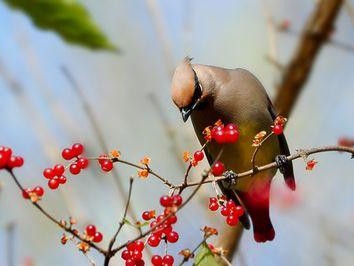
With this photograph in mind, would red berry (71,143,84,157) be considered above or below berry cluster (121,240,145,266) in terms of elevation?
above

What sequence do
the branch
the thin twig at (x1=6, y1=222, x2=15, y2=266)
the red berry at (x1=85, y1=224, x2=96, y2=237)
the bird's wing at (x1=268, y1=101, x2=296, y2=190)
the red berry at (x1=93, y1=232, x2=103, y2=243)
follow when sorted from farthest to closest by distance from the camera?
the branch
the bird's wing at (x1=268, y1=101, x2=296, y2=190)
the thin twig at (x1=6, y1=222, x2=15, y2=266)
the red berry at (x1=93, y1=232, x2=103, y2=243)
the red berry at (x1=85, y1=224, x2=96, y2=237)

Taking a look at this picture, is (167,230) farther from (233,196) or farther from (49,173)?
(233,196)

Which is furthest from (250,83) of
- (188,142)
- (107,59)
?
(107,59)

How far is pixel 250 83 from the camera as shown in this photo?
3.95 meters

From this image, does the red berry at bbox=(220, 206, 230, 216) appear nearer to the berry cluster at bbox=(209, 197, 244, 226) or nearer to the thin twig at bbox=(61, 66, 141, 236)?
the berry cluster at bbox=(209, 197, 244, 226)

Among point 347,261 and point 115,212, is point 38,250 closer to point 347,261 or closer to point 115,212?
point 115,212

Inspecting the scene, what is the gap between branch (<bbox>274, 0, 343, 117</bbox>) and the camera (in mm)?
4098

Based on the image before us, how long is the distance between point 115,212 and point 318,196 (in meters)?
1.51

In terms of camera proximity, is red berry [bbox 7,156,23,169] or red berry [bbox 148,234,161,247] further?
red berry [bbox 148,234,161,247]

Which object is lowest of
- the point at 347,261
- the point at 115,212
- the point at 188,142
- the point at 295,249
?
the point at 347,261

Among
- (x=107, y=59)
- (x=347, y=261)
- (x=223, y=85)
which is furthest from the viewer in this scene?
(x=107, y=59)

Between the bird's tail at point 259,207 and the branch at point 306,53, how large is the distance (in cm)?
43

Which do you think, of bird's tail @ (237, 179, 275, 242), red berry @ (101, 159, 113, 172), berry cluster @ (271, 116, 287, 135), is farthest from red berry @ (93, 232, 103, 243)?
bird's tail @ (237, 179, 275, 242)

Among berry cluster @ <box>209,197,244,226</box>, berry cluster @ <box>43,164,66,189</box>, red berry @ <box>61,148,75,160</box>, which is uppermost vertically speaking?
red berry @ <box>61,148,75,160</box>
